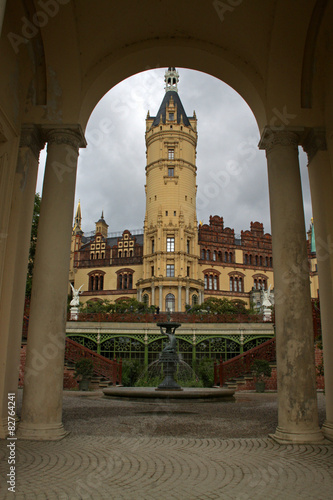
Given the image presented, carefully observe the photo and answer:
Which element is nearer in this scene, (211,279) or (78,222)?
(211,279)

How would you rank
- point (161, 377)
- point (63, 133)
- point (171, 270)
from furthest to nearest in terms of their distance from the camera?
1. point (171, 270)
2. point (161, 377)
3. point (63, 133)

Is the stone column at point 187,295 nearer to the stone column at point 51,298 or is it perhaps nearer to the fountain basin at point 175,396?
the fountain basin at point 175,396

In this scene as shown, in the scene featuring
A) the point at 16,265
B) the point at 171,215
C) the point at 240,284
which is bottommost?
the point at 16,265

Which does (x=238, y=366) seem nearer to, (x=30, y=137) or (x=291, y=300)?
(x=291, y=300)

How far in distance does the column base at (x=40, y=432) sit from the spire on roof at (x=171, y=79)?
184 feet

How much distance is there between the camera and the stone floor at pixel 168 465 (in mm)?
3389

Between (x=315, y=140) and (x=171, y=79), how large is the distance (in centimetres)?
5463

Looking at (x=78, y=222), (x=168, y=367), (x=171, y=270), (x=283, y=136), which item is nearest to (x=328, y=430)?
(x=283, y=136)

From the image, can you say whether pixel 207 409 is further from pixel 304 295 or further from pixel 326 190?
pixel 326 190

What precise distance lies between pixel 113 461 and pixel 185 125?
50655mm

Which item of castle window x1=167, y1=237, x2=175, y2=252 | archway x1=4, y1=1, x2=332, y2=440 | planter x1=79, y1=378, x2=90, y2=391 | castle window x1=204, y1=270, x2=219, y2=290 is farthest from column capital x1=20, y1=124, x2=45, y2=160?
castle window x1=204, y1=270, x2=219, y2=290

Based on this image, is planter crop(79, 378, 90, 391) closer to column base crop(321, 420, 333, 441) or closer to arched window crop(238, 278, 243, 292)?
column base crop(321, 420, 333, 441)

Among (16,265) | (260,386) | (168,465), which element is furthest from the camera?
(260,386)

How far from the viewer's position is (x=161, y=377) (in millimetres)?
17438
